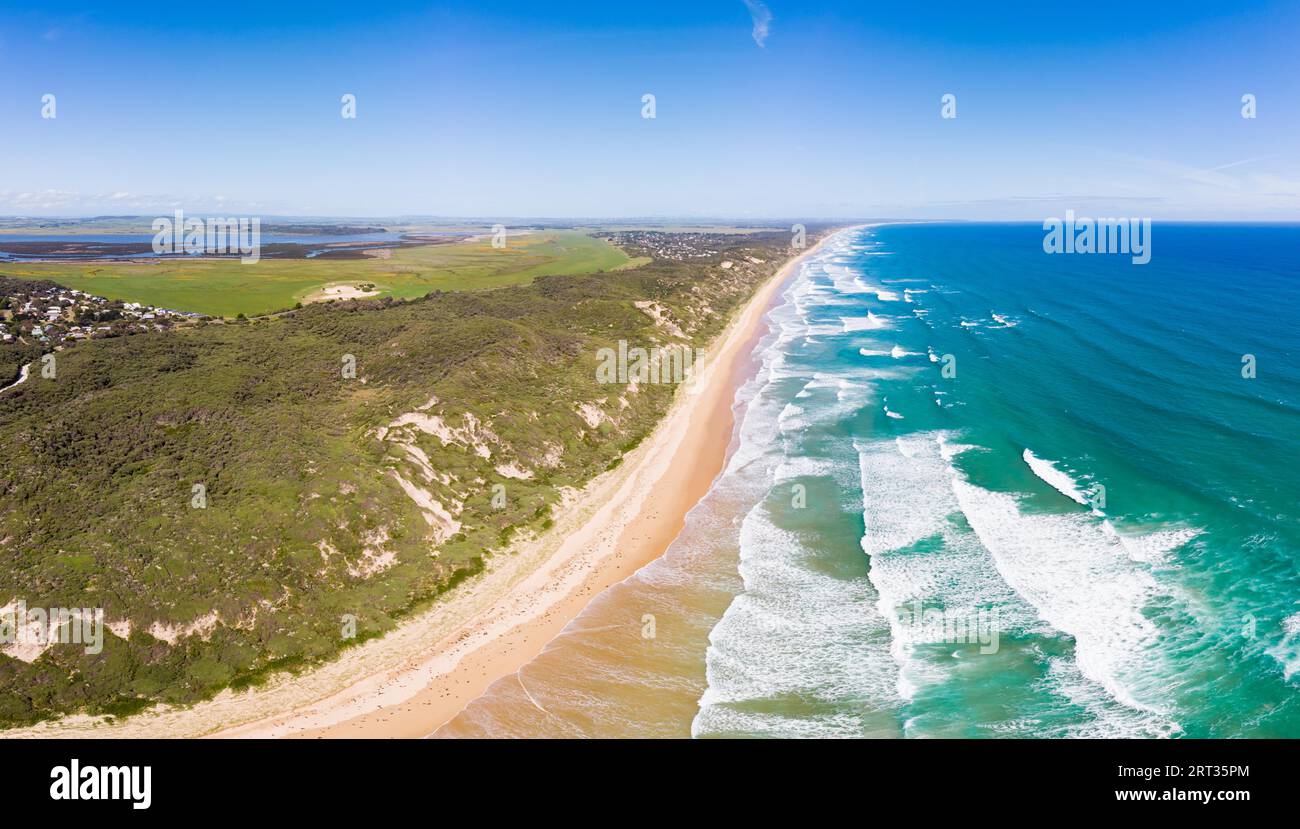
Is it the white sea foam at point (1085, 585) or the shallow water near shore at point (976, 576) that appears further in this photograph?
the white sea foam at point (1085, 585)

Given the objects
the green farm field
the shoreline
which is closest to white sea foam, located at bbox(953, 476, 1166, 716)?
the shoreline

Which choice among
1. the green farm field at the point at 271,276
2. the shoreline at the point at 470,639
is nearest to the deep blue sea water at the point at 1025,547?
the shoreline at the point at 470,639

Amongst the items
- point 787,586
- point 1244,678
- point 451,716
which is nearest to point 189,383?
point 451,716

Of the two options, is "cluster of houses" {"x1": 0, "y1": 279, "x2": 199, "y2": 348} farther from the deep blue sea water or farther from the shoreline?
the deep blue sea water

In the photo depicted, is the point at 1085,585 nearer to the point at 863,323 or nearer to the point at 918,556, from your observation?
the point at 918,556

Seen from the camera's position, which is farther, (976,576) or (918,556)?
(918,556)

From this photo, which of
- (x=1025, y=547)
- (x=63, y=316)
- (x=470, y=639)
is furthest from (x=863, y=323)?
(x=63, y=316)

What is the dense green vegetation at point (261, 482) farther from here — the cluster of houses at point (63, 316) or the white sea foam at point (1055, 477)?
the white sea foam at point (1055, 477)
